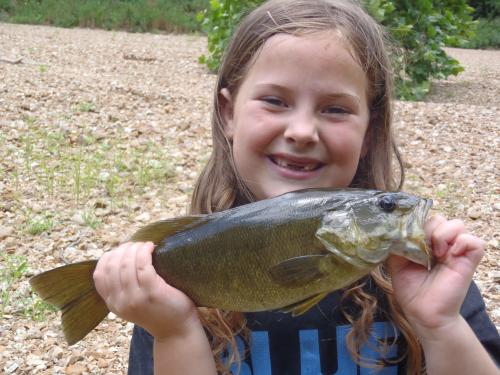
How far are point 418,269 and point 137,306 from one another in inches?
34.1

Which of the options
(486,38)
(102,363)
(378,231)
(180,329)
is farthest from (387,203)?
(486,38)

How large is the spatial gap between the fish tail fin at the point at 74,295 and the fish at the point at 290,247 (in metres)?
0.02

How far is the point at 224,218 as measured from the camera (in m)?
1.77

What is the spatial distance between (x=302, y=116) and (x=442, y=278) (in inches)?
28.5

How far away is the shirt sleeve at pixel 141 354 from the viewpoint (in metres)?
2.18

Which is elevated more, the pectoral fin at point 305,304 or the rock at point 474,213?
the pectoral fin at point 305,304

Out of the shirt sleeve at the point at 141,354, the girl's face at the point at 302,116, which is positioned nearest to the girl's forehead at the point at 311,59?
the girl's face at the point at 302,116

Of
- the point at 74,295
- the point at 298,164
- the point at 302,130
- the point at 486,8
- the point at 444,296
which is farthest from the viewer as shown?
the point at 486,8

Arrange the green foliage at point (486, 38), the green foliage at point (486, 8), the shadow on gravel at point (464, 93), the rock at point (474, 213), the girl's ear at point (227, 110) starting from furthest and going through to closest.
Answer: the green foliage at point (486, 8) < the green foliage at point (486, 38) < the shadow on gravel at point (464, 93) < the rock at point (474, 213) < the girl's ear at point (227, 110)

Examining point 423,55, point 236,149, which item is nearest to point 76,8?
point 423,55

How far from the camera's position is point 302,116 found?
6.90 feet

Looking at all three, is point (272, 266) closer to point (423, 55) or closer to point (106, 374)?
point (106, 374)

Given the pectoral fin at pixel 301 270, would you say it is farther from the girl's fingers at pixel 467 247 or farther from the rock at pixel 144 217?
the rock at pixel 144 217

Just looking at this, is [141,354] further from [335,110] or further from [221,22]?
[221,22]
